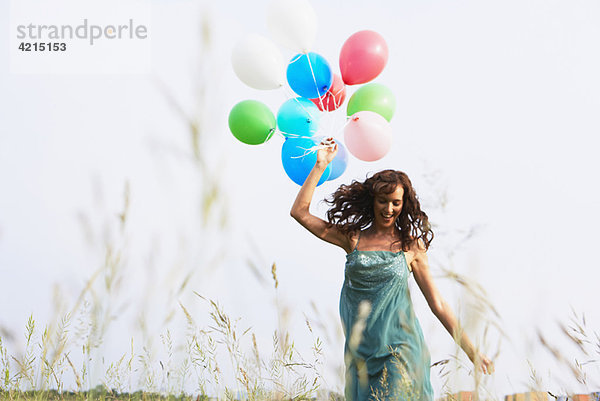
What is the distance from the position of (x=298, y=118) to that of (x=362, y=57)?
0.50 metres

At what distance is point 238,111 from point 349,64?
2.23 ft

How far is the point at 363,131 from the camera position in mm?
3203

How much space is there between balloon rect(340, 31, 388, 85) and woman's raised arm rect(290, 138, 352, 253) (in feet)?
3.18

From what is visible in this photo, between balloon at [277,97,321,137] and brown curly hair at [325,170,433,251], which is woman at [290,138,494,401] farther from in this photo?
balloon at [277,97,321,137]

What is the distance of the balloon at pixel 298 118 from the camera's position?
3.35 m

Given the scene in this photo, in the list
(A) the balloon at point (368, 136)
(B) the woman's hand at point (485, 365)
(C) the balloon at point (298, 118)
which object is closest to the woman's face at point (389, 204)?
(A) the balloon at point (368, 136)

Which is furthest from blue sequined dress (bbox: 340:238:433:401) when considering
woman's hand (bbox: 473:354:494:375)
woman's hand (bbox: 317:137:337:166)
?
woman's hand (bbox: 473:354:494:375)

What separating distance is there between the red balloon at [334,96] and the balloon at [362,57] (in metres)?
0.05

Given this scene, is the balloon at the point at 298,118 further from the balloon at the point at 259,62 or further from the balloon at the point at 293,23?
the balloon at the point at 293,23

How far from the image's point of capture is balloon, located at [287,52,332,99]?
3412 mm

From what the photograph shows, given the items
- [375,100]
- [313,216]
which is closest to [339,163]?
[375,100]

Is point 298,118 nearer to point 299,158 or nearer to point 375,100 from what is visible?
point 299,158

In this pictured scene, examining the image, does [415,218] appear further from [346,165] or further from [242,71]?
[242,71]

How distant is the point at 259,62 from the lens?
A: 334 centimetres
